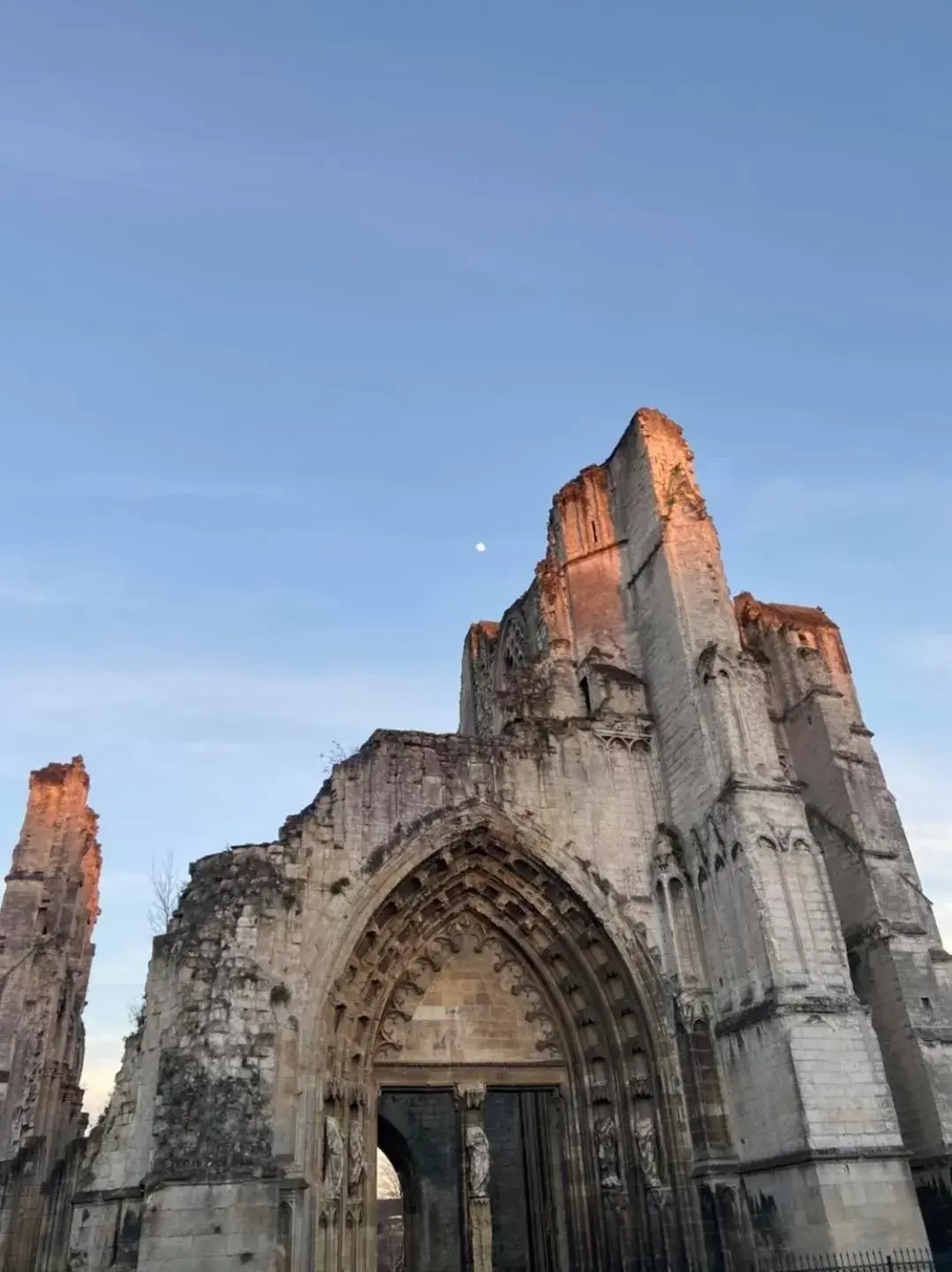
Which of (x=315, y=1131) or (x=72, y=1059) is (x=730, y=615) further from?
(x=72, y=1059)

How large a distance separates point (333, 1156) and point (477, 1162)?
2017 millimetres

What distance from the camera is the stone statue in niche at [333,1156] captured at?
11.3 m

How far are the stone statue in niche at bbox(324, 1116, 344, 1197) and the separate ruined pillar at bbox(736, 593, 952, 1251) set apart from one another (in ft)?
24.2

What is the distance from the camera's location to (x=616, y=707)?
581 inches

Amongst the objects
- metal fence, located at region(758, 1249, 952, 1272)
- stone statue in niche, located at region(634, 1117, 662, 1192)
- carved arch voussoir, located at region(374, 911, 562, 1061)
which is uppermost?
carved arch voussoir, located at region(374, 911, 562, 1061)

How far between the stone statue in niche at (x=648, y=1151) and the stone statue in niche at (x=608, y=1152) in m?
0.52

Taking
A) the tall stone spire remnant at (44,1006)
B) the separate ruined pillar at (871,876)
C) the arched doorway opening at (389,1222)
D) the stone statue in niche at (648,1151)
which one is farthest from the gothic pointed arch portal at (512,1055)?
the arched doorway opening at (389,1222)

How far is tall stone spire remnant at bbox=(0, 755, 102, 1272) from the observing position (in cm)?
1480

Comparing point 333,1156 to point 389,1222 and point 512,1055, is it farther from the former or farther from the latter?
point 389,1222

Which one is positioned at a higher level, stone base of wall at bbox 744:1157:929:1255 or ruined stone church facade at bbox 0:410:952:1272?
ruined stone church facade at bbox 0:410:952:1272

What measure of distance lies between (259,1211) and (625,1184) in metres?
4.89

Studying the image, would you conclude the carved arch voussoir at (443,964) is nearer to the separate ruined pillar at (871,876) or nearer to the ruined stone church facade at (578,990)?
the ruined stone church facade at (578,990)

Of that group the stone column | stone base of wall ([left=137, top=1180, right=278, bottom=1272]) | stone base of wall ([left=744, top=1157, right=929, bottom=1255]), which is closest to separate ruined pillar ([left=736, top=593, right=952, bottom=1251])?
stone base of wall ([left=744, top=1157, right=929, bottom=1255])

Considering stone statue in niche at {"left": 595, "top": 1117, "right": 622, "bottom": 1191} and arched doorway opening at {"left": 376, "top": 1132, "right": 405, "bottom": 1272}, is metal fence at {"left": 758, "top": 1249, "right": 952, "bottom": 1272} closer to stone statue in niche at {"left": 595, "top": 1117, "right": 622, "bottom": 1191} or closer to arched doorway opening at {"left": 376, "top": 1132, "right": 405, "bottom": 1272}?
stone statue in niche at {"left": 595, "top": 1117, "right": 622, "bottom": 1191}
